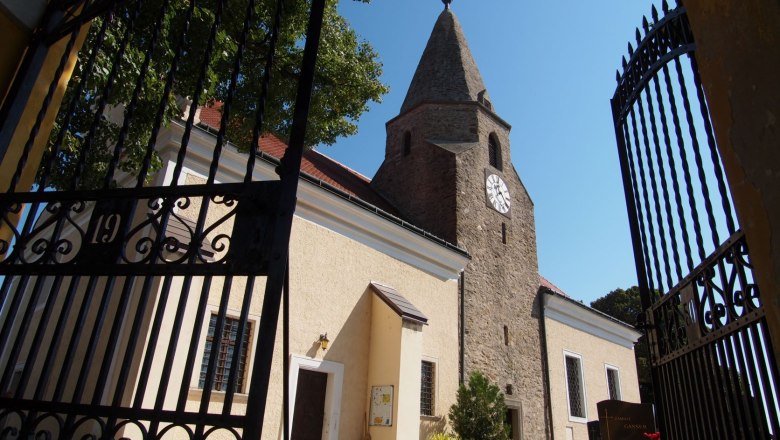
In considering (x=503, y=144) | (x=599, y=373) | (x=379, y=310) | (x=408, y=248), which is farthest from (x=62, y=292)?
(x=599, y=373)

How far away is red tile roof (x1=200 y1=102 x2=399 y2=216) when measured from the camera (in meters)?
14.0

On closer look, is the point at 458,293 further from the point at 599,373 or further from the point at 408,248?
the point at 599,373

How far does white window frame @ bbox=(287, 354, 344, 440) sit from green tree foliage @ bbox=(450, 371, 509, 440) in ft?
11.5

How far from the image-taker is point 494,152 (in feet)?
67.5

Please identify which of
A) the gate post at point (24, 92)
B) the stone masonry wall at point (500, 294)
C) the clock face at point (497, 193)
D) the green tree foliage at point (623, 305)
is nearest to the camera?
the gate post at point (24, 92)

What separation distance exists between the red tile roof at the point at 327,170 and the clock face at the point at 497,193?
3.49 meters

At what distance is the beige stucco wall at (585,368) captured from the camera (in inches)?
712

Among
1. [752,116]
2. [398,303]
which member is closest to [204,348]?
[398,303]

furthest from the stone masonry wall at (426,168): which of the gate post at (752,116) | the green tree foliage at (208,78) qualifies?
the gate post at (752,116)

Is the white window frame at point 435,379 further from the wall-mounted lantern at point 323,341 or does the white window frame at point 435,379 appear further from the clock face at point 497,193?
the clock face at point 497,193

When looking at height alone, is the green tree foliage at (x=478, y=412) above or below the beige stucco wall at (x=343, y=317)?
below

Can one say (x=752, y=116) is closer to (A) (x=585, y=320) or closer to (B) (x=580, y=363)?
(B) (x=580, y=363)

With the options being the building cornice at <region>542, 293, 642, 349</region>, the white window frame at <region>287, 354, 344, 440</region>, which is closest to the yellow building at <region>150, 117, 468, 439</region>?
the white window frame at <region>287, 354, 344, 440</region>

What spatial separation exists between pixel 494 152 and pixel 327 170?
23.3ft
